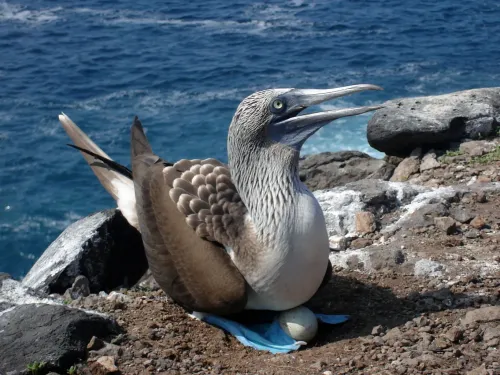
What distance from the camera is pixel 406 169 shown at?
26.9 ft

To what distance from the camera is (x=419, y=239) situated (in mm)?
6258

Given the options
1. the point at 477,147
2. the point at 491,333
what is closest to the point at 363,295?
the point at 491,333

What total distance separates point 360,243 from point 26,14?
18.2m

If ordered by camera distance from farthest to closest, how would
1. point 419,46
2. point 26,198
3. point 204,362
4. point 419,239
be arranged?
point 419,46 < point 26,198 < point 419,239 < point 204,362

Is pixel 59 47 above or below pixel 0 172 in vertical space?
above

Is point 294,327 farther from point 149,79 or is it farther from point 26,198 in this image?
point 149,79

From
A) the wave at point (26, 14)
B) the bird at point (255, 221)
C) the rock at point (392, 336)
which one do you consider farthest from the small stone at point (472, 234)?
the wave at point (26, 14)

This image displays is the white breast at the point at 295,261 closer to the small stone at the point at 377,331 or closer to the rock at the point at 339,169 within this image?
the small stone at the point at 377,331

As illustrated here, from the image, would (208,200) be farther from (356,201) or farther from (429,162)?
(429,162)

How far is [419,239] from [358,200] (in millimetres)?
839

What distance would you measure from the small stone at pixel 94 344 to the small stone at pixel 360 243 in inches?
93.1

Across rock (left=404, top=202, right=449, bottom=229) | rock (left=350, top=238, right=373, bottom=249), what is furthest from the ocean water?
rock (left=404, top=202, right=449, bottom=229)

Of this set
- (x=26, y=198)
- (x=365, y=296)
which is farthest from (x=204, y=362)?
(x=26, y=198)

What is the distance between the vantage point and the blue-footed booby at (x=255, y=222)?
4.91 meters
